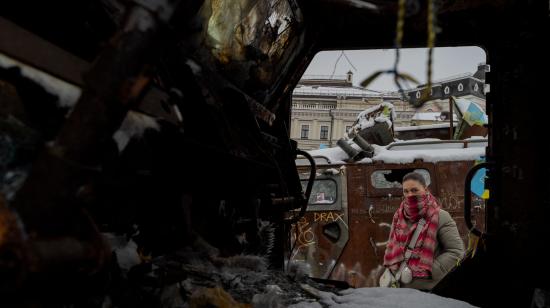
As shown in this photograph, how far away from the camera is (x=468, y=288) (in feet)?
9.86

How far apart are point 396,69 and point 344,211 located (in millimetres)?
6214

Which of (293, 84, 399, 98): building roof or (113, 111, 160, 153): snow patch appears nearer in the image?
(113, 111, 160, 153): snow patch

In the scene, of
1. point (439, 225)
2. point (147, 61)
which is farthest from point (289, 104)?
point (147, 61)

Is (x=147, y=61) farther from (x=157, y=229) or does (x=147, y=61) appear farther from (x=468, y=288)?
(x=468, y=288)

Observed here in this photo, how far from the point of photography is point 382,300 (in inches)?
106

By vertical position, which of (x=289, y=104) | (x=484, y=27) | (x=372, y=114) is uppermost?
(x=372, y=114)

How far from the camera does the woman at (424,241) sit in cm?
425

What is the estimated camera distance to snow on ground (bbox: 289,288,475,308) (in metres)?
2.58

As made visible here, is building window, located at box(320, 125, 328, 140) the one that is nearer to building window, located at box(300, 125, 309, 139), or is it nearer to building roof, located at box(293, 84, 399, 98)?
building window, located at box(300, 125, 309, 139)

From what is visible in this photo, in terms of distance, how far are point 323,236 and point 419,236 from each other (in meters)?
2.79

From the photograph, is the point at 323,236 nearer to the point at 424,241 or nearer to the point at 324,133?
the point at 424,241

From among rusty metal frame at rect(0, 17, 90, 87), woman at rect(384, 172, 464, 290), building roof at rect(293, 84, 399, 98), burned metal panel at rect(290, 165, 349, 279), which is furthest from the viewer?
building roof at rect(293, 84, 399, 98)

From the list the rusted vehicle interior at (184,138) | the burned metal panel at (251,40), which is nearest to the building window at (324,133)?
the rusted vehicle interior at (184,138)

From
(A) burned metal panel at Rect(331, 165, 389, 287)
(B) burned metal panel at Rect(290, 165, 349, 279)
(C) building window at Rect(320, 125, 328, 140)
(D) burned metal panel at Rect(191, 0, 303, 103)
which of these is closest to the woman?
(A) burned metal panel at Rect(331, 165, 389, 287)
